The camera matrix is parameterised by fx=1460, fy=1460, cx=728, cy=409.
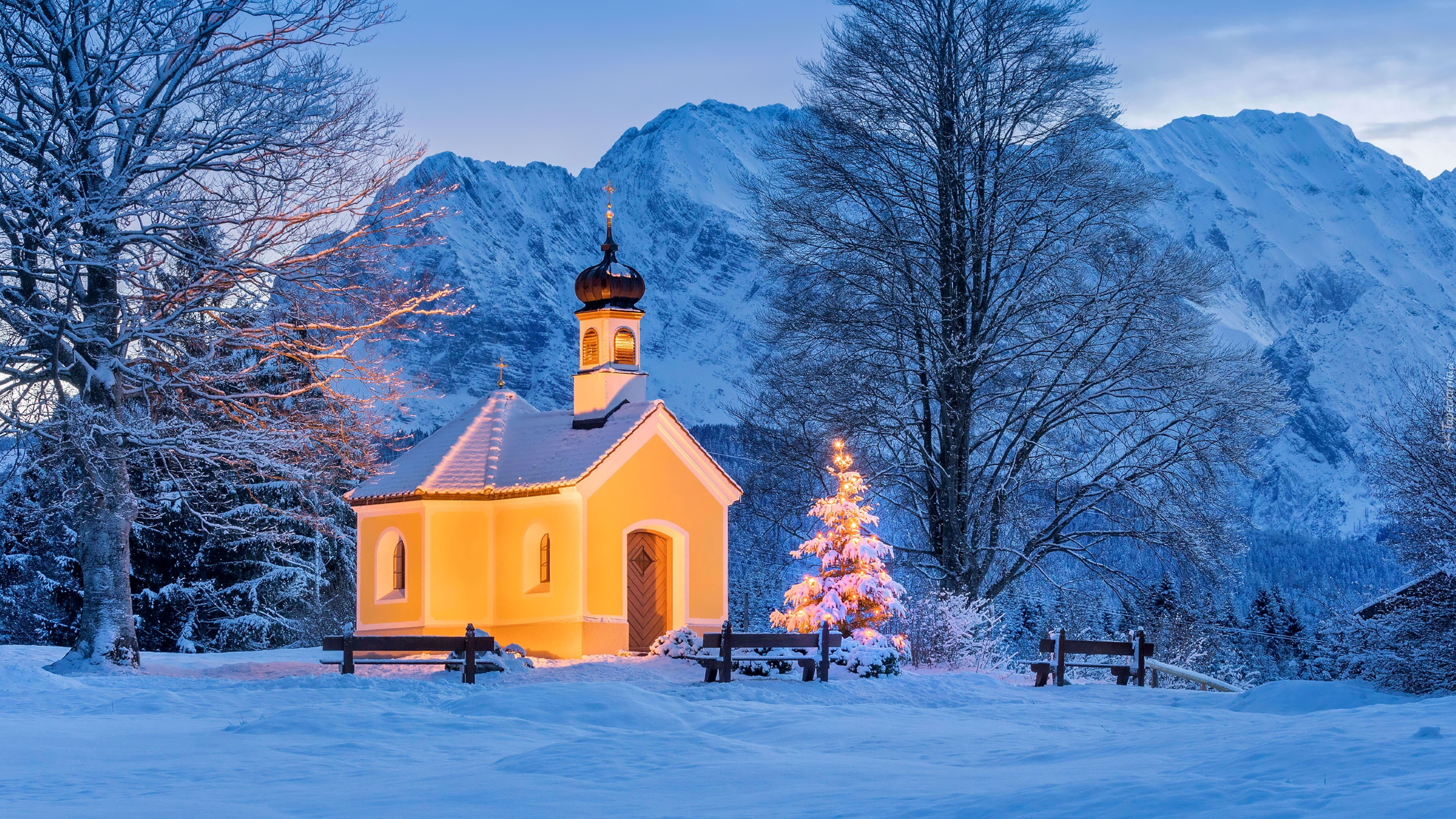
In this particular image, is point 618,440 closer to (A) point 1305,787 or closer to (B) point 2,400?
(B) point 2,400

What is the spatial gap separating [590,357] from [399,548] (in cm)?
553

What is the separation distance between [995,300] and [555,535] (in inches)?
356

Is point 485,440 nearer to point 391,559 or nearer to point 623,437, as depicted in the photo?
point 391,559

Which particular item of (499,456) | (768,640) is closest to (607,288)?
(499,456)

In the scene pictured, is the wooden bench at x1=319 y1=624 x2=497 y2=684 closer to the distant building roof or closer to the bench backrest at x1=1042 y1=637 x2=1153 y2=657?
the bench backrest at x1=1042 y1=637 x2=1153 y2=657

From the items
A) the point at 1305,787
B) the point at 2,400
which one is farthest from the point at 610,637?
the point at 1305,787

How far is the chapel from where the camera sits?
26.2 metres

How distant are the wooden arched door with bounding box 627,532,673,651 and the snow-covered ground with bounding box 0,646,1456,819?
759cm

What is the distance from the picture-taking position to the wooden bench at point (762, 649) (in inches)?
799

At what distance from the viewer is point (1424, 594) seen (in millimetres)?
22016

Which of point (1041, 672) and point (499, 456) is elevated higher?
point (499, 456)

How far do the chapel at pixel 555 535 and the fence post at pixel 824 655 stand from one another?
6.29 m

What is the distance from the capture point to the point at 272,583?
116ft

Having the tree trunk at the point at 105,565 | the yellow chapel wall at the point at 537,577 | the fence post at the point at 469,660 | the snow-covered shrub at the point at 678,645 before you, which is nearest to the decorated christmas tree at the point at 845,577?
the snow-covered shrub at the point at 678,645
